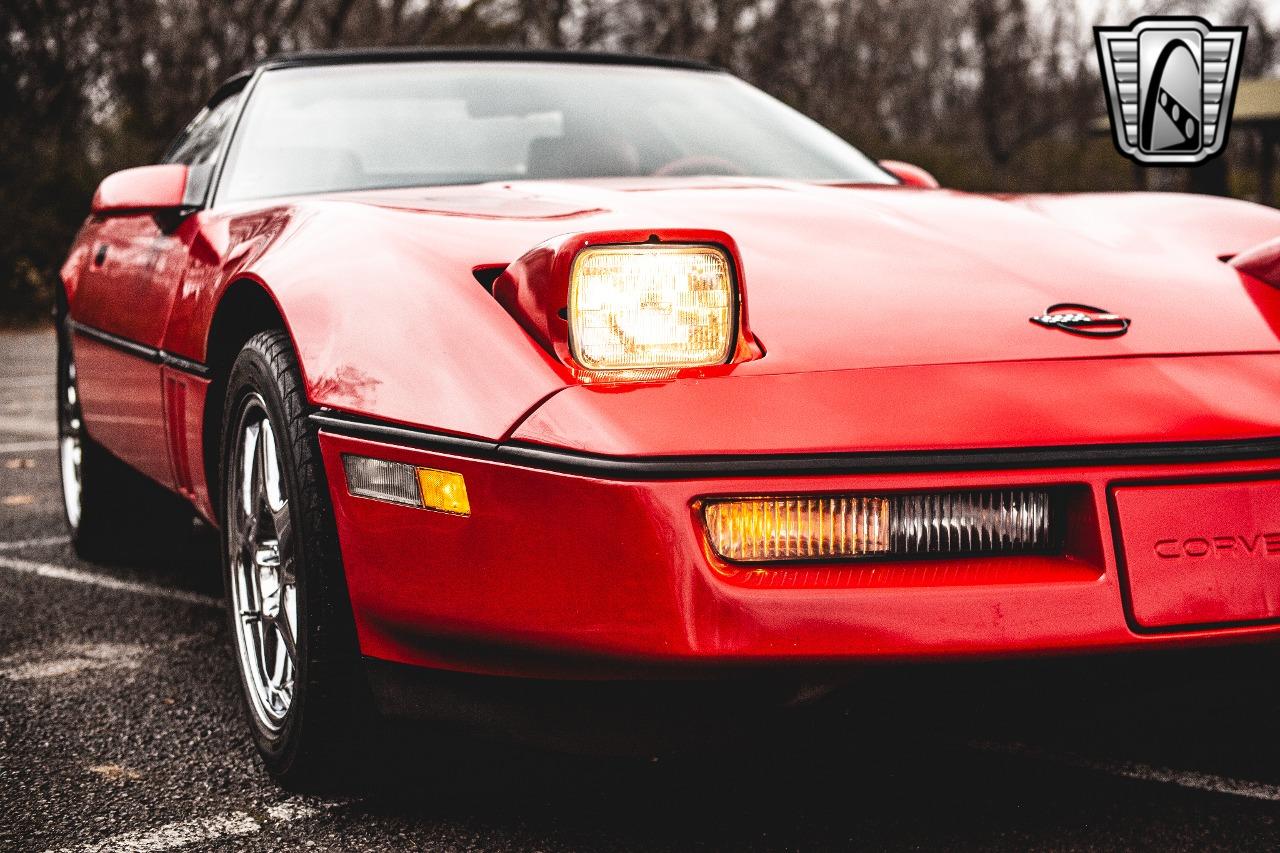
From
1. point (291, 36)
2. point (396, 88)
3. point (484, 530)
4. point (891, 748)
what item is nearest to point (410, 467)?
point (484, 530)

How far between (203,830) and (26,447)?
4.70 meters

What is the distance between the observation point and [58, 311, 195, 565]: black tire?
397 cm

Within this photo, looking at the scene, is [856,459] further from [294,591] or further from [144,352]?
[144,352]

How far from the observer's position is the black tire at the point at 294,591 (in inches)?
81.4

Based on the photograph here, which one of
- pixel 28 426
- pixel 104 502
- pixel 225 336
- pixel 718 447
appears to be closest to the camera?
pixel 718 447

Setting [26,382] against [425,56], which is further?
[26,382]

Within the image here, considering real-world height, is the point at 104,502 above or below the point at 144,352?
below

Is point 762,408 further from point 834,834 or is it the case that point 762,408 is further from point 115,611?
point 115,611

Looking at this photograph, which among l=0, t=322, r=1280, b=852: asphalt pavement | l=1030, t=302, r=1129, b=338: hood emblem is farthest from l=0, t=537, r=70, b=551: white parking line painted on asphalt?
l=1030, t=302, r=1129, b=338: hood emblem

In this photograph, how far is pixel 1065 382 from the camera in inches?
72.4

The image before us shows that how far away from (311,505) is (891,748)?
1046mm

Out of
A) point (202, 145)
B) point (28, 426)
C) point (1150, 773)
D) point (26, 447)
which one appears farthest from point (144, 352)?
point (28, 426)

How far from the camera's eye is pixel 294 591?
2215 millimetres

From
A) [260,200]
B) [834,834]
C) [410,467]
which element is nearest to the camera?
[410,467]
